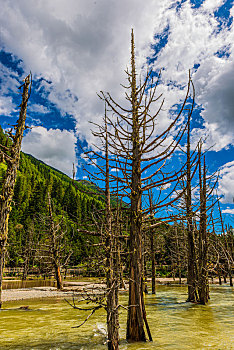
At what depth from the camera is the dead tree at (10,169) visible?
29.0ft

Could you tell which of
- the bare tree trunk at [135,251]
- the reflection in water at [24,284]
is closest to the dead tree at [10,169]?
the bare tree trunk at [135,251]

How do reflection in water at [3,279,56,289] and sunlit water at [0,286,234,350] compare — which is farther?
reflection in water at [3,279,56,289]

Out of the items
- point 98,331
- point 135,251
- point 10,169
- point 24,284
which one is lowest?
point 24,284

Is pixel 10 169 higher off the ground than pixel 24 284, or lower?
higher

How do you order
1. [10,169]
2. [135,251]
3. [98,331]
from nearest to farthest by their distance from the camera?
[135,251] → [98,331] → [10,169]

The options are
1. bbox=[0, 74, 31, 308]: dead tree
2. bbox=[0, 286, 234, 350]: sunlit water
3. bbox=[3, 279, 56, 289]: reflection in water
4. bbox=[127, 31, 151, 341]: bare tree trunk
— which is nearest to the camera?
bbox=[127, 31, 151, 341]: bare tree trunk

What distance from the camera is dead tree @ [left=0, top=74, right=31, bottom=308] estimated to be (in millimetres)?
8836

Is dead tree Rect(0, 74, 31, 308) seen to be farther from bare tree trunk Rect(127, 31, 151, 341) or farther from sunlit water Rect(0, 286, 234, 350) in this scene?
bare tree trunk Rect(127, 31, 151, 341)

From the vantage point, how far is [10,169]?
9602 millimetres

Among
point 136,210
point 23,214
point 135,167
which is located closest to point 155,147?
point 135,167

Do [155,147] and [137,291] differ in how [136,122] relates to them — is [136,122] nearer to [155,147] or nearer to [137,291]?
[155,147]

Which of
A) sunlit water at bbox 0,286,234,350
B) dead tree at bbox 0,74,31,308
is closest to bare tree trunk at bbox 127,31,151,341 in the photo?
sunlit water at bbox 0,286,234,350

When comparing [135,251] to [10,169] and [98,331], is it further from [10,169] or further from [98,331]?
[10,169]

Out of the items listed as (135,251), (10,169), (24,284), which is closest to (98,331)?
(135,251)
